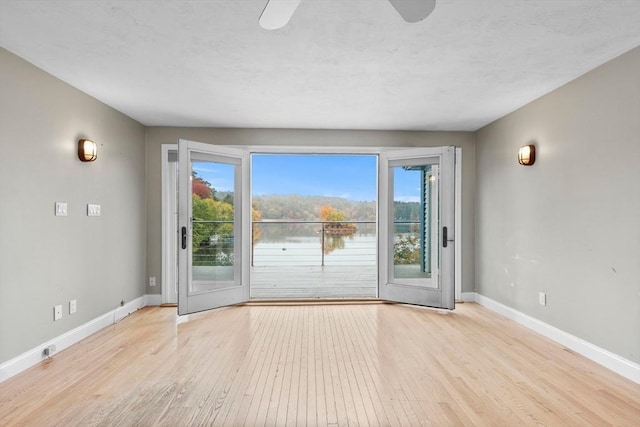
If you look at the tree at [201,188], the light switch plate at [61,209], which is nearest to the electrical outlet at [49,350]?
the light switch plate at [61,209]

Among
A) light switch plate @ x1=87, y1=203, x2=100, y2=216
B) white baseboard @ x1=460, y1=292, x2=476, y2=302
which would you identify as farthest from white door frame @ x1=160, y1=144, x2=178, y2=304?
white baseboard @ x1=460, y1=292, x2=476, y2=302

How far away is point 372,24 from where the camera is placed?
7.39 feet

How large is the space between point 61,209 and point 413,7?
3222mm

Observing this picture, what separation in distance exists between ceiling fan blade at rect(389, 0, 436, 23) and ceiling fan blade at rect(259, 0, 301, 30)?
0.43 meters

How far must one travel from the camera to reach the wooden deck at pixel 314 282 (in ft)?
19.4

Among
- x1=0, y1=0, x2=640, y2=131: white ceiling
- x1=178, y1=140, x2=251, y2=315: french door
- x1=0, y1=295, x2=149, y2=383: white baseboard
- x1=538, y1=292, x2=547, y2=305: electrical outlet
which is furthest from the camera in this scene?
x1=178, y1=140, x2=251, y2=315: french door

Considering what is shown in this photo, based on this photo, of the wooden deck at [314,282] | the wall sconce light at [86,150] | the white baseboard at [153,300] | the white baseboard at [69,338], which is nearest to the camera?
the white baseboard at [69,338]

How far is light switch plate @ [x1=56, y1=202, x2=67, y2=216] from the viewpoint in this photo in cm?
314

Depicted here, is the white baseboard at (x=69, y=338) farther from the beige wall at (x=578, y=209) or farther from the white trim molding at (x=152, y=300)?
the beige wall at (x=578, y=209)

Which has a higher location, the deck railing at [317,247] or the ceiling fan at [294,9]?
the ceiling fan at [294,9]

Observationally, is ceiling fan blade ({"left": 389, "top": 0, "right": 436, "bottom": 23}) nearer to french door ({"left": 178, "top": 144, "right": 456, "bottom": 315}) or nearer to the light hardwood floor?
the light hardwood floor

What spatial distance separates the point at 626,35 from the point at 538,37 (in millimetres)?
557

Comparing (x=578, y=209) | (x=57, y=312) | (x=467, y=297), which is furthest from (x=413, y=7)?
(x=467, y=297)

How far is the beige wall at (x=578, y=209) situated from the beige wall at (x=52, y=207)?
447cm
